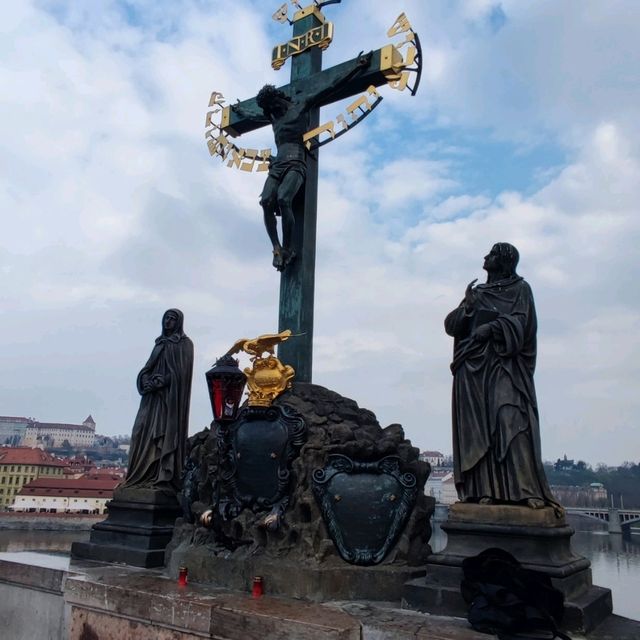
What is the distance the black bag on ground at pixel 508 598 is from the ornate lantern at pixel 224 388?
243 cm

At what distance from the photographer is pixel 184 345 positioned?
8.58m

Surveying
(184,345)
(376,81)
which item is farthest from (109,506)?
(376,81)

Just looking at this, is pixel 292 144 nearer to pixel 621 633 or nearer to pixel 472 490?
pixel 472 490

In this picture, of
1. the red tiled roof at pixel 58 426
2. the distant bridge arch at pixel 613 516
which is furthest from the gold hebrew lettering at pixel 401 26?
the red tiled roof at pixel 58 426

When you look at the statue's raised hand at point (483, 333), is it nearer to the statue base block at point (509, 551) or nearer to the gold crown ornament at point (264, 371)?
the statue base block at point (509, 551)

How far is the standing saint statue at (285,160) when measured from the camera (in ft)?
27.8

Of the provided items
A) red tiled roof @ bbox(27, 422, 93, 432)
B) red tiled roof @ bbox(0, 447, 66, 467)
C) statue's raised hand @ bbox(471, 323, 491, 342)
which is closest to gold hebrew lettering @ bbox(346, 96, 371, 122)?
statue's raised hand @ bbox(471, 323, 491, 342)

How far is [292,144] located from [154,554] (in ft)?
18.0

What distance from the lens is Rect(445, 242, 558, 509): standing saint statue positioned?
5.17m

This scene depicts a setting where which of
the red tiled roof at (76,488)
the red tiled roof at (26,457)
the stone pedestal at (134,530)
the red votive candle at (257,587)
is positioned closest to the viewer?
the red votive candle at (257,587)

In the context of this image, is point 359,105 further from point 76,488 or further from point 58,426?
point 58,426

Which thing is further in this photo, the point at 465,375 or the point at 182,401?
the point at 182,401

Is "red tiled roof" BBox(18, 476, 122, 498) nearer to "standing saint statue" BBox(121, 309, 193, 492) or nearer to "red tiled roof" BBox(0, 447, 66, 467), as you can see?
"red tiled roof" BBox(0, 447, 66, 467)

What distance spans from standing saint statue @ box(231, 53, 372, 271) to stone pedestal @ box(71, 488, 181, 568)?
3387 millimetres
